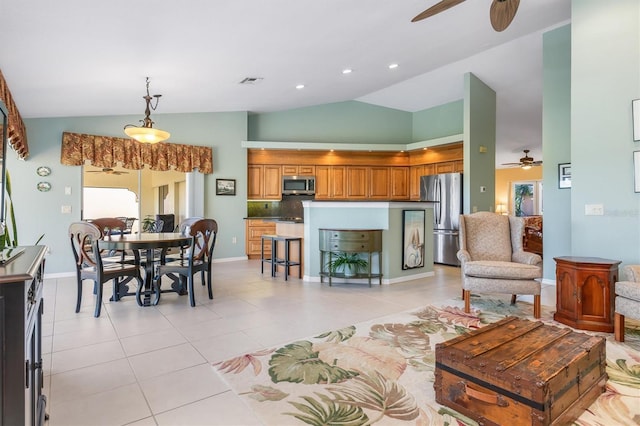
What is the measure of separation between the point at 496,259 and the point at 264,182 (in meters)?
5.11

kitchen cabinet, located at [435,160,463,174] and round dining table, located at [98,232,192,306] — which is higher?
kitchen cabinet, located at [435,160,463,174]

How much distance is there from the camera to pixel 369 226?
5004mm

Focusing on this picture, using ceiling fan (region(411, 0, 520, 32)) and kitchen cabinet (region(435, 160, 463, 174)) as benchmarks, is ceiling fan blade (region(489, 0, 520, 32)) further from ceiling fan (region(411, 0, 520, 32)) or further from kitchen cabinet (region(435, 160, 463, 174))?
kitchen cabinet (region(435, 160, 463, 174))

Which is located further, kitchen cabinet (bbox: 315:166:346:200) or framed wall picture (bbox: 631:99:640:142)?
kitchen cabinet (bbox: 315:166:346:200)

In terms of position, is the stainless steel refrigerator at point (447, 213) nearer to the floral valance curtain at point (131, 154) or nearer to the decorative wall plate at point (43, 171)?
the floral valance curtain at point (131, 154)

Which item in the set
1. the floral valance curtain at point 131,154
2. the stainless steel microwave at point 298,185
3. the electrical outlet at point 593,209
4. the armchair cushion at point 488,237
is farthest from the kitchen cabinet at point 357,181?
the electrical outlet at point 593,209

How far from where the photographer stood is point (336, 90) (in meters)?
6.74

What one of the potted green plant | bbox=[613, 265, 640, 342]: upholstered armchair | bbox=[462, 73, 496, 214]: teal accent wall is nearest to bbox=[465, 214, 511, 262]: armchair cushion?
bbox=[613, 265, 640, 342]: upholstered armchair

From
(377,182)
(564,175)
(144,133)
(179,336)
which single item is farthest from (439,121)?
(179,336)

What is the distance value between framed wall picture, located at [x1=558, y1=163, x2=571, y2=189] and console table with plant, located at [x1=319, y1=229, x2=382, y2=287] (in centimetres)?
255

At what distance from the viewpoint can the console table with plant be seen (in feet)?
15.5

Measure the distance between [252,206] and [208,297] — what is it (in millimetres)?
3824

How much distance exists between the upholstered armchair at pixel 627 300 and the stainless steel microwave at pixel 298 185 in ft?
19.1

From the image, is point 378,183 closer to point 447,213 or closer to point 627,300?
point 447,213
